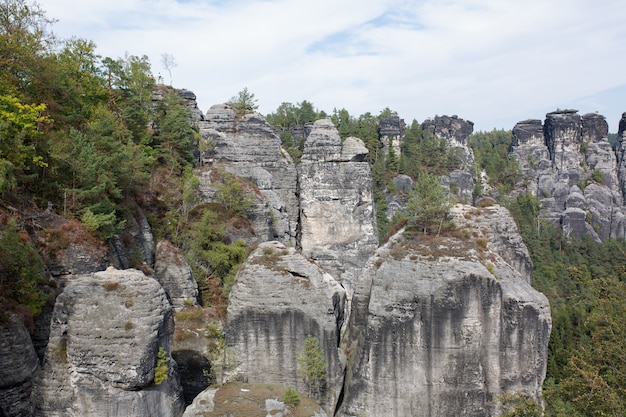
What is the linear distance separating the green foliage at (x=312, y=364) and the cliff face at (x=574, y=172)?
80395 mm

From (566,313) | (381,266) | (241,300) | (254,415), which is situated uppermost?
(381,266)

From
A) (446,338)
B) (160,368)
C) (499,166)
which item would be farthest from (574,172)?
(160,368)

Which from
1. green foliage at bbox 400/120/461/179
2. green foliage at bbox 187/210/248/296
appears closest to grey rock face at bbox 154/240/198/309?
green foliage at bbox 187/210/248/296

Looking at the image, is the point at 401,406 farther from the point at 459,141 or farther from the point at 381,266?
the point at 459,141

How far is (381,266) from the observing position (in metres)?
20.4

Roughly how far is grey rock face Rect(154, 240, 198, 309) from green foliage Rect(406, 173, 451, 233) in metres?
13.3

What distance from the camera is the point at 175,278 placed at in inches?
1017

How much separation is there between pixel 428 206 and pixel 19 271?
1759 cm

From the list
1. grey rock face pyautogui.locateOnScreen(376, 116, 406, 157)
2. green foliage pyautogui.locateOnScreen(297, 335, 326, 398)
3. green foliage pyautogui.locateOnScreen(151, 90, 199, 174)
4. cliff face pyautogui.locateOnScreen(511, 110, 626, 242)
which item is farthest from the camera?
cliff face pyautogui.locateOnScreen(511, 110, 626, 242)

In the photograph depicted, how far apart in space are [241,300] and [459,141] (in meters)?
91.0

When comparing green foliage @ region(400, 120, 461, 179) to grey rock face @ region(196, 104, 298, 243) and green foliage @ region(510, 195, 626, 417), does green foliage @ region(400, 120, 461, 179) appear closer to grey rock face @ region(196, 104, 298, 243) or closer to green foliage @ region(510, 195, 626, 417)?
green foliage @ region(510, 195, 626, 417)

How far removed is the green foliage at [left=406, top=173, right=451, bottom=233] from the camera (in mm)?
22250

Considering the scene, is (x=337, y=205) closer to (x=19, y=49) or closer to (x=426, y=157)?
(x=19, y=49)

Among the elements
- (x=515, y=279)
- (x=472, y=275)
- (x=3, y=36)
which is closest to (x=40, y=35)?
(x=3, y=36)
